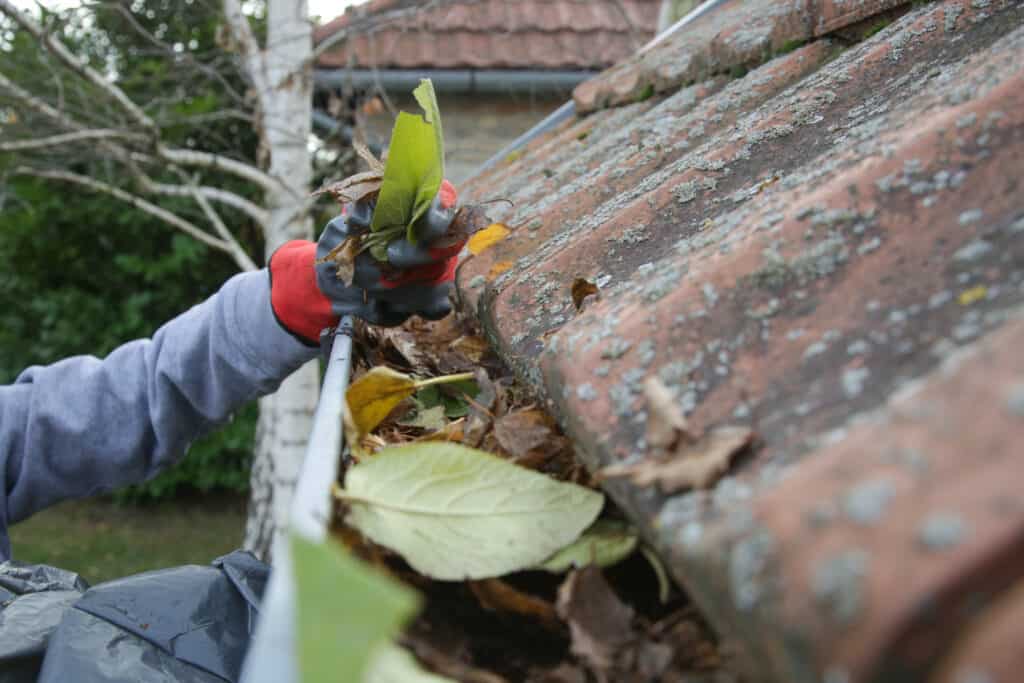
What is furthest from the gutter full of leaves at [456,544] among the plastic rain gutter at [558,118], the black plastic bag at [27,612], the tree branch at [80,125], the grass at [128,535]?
the grass at [128,535]

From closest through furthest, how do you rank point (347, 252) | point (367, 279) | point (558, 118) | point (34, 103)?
point (347, 252) → point (367, 279) → point (558, 118) → point (34, 103)

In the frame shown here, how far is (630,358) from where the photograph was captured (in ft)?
2.24

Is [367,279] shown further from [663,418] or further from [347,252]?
[663,418]

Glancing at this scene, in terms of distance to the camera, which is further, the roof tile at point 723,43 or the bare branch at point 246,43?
the bare branch at point 246,43

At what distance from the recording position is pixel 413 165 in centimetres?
102

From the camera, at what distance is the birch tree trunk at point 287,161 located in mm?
3977

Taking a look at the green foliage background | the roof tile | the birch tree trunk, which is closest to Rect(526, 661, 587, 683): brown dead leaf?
the roof tile

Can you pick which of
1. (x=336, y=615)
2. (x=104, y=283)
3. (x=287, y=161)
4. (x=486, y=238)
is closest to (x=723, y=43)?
(x=486, y=238)

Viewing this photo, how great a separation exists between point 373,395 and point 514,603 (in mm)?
282

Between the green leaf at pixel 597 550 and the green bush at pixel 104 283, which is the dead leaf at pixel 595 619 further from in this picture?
the green bush at pixel 104 283

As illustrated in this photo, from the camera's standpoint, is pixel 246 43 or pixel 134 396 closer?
pixel 134 396

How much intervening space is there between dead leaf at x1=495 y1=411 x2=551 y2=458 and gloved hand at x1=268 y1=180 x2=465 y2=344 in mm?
390

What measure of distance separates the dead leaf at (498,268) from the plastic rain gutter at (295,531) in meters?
0.32

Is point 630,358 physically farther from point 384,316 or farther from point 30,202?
point 30,202
